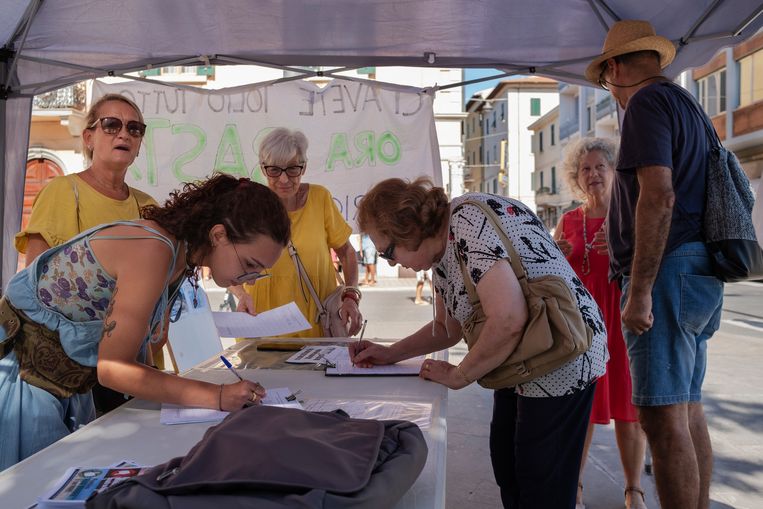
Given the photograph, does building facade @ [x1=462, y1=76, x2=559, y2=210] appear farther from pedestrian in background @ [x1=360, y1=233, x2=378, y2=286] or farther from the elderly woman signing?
the elderly woman signing

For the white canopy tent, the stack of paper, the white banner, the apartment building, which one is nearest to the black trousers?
the stack of paper

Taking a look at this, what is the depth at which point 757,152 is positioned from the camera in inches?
773

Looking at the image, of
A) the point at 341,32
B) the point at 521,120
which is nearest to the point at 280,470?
the point at 341,32

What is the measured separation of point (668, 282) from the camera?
212 centimetres

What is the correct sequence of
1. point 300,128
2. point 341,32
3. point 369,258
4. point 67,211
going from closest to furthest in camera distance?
1. point 67,211
2. point 341,32
3. point 300,128
4. point 369,258

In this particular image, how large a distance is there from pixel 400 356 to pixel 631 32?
1.54 metres

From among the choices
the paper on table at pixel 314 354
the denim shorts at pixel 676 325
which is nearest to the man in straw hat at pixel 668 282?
the denim shorts at pixel 676 325

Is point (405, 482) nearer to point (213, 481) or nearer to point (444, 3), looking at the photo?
point (213, 481)

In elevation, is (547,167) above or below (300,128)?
above

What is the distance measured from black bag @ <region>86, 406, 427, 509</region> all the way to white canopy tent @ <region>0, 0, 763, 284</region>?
2531 millimetres

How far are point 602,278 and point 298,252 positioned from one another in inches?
58.7

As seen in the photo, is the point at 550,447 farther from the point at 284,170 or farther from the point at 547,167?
the point at 547,167

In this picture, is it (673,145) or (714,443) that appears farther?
(714,443)

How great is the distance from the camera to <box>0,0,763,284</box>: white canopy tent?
9.98 feet
